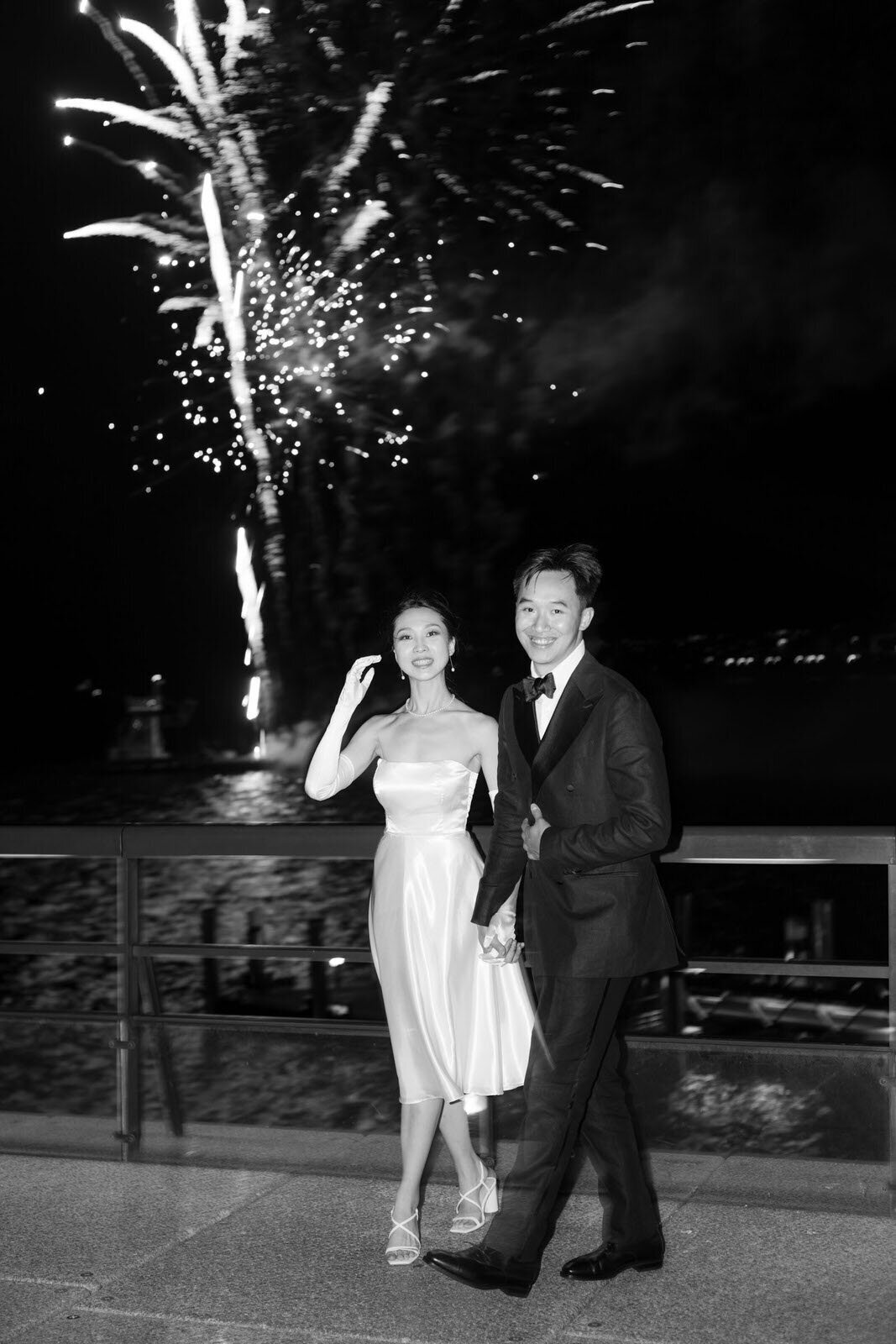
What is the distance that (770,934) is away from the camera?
310ft

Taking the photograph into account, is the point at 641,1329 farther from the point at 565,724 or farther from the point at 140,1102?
the point at 140,1102

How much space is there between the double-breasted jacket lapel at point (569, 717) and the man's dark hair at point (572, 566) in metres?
0.21

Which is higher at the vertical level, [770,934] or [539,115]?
[539,115]

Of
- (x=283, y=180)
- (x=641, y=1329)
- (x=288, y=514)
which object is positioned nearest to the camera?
(x=641, y=1329)

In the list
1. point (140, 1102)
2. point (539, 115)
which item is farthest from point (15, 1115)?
point (539, 115)

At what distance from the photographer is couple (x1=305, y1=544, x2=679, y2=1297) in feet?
12.0

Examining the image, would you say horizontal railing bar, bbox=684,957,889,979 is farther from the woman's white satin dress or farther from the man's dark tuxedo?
the woman's white satin dress

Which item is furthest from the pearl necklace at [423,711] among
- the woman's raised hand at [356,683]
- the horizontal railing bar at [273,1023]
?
the horizontal railing bar at [273,1023]

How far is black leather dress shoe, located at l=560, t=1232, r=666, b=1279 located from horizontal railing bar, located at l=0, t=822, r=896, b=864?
108 centimetres

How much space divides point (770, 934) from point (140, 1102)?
9295 cm

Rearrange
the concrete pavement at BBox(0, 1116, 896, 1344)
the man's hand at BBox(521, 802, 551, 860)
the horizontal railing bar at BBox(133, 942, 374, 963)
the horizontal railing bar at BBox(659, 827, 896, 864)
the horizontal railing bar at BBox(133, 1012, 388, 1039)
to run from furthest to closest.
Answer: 1. the horizontal railing bar at BBox(133, 1012, 388, 1039)
2. the horizontal railing bar at BBox(133, 942, 374, 963)
3. the horizontal railing bar at BBox(659, 827, 896, 864)
4. the man's hand at BBox(521, 802, 551, 860)
5. the concrete pavement at BBox(0, 1116, 896, 1344)

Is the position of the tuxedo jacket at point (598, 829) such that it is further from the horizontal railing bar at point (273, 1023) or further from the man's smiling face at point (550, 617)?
the horizontal railing bar at point (273, 1023)

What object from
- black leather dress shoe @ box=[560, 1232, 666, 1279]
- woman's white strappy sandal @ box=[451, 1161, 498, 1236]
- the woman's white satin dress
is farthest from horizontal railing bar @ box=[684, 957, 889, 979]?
woman's white strappy sandal @ box=[451, 1161, 498, 1236]

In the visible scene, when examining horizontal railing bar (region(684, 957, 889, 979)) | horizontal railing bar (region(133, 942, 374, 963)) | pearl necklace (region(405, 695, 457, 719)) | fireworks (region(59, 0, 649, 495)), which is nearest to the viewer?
horizontal railing bar (region(684, 957, 889, 979))
